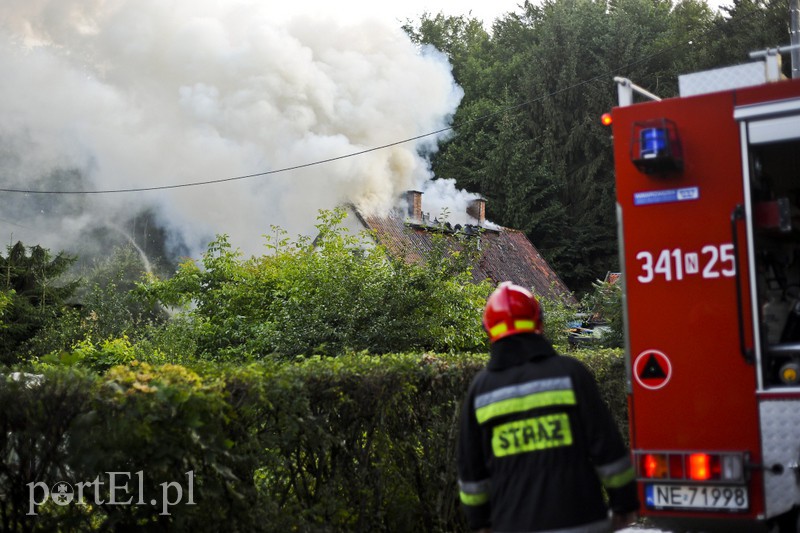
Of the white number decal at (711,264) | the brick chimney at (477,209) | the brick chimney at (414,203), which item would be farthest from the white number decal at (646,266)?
the brick chimney at (477,209)

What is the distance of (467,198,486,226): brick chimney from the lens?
41.8 m

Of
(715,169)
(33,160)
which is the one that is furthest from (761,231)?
(33,160)

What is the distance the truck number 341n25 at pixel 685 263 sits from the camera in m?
4.29

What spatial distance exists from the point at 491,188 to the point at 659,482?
Result: 42.3 m

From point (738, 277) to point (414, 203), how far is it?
1245 inches


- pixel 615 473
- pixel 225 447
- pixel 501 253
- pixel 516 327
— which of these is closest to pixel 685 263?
pixel 516 327

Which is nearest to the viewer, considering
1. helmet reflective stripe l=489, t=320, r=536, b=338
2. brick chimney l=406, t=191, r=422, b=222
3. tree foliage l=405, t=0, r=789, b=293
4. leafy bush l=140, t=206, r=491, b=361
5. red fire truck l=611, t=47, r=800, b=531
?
helmet reflective stripe l=489, t=320, r=536, b=338

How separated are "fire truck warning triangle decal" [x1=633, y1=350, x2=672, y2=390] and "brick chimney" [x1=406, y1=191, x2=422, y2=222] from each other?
101 feet

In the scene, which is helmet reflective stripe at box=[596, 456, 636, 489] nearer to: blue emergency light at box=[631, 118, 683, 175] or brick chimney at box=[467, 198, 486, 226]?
blue emergency light at box=[631, 118, 683, 175]

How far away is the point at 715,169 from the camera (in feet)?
14.3

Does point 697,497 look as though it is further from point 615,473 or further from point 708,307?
point 615,473

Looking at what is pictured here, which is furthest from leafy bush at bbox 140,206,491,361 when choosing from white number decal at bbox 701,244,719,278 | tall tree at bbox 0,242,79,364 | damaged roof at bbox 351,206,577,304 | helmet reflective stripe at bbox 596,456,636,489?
damaged roof at bbox 351,206,577,304

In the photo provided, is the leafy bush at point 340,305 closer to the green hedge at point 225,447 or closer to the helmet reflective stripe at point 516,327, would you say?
the green hedge at point 225,447

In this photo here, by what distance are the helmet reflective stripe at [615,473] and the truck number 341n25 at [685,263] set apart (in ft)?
4.01
